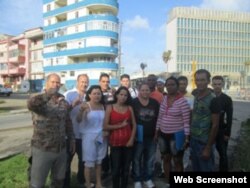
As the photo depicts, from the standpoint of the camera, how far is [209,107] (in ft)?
17.0

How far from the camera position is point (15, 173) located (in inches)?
289

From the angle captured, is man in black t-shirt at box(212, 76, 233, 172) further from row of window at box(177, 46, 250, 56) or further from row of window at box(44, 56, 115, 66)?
row of window at box(177, 46, 250, 56)

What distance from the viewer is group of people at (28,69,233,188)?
523cm

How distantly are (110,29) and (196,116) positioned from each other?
50.6m

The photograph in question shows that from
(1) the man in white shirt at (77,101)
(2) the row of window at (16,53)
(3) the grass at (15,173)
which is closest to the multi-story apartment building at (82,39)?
(2) the row of window at (16,53)

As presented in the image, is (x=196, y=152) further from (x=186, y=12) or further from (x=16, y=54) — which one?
(x=186, y=12)

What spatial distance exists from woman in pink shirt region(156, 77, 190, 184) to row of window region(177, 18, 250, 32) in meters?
122

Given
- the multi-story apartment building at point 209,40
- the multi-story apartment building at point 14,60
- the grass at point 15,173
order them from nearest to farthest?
the grass at point 15,173 → the multi-story apartment building at point 14,60 → the multi-story apartment building at point 209,40

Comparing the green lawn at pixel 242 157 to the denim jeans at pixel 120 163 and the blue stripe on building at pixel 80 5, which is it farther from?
the blue stripe on building at pixel 80 5

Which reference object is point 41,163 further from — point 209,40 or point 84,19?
point 209,40

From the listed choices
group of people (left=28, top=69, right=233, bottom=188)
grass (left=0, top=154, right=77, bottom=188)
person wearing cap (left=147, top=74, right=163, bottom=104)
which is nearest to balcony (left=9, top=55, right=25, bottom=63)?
grass (left=0, top=154, right=77, bottom=188)

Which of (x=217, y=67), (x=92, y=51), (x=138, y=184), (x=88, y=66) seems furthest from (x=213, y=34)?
(x=138, y=184)

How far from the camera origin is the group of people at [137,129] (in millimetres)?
5234

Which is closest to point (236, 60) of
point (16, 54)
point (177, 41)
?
point (177, 41)
